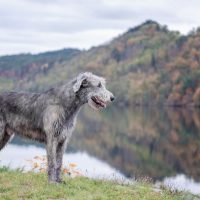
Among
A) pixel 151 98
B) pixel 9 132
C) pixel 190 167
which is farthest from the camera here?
pixel 151 98

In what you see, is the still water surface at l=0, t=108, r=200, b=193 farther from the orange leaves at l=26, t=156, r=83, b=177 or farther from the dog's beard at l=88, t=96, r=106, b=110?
the dog's beard at l=88, t=96, r=106, b=110

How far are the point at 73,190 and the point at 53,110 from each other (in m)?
1.96

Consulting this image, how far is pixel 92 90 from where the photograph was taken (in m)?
10.9

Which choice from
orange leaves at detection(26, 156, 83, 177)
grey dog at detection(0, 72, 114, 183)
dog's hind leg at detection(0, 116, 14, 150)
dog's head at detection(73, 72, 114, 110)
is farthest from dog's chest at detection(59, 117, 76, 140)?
orange leaves at detection(26, 156, 83, 177)

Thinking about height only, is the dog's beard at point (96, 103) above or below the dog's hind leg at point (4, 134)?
above

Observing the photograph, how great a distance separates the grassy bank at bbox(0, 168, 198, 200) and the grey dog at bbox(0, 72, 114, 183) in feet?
1.84

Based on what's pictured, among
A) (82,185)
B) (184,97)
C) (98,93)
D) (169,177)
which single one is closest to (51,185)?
(82,185)

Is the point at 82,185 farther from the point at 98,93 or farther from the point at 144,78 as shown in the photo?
the point at 144,78

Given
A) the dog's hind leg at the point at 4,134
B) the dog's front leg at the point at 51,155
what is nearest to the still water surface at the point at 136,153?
the dog's hind leg at the point at 4,134

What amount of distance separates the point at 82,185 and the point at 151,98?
164907 mm

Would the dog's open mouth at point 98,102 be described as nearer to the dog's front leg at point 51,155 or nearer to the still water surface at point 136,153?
the dog's front leg at point 51,155

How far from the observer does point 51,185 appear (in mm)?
11055

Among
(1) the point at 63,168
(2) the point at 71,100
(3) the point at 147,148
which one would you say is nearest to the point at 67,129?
(2) the point at 71,100

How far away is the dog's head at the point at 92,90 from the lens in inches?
423
